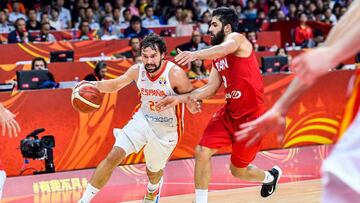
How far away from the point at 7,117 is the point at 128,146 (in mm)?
2190

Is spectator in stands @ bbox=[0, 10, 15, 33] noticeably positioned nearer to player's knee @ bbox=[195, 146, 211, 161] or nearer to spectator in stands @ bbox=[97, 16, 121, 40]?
spectator in stands @ bbox=[97, 16, 121, 40]

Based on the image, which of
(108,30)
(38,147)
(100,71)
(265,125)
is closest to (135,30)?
(108,30)

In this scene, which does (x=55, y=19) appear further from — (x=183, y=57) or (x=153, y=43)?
(x=183, y=57)

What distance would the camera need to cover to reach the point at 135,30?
1550 centimetres

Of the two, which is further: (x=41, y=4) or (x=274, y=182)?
(x=41, y=4)

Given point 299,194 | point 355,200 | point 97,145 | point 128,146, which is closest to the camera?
point 355,200

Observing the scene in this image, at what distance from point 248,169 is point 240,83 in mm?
964

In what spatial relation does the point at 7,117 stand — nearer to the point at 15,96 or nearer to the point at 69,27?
the point at 15,96

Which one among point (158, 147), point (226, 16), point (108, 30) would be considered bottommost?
point (108, 30)

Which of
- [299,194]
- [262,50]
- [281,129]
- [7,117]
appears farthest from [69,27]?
[281,129]

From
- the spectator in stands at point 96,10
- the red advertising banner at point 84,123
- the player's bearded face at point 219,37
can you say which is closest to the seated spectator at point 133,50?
the red advertising banner at point 84,123

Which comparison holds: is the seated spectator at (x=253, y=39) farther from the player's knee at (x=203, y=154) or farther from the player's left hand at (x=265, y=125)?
the player's left hand at (x=265, y=125)

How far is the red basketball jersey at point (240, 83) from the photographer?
747 cm

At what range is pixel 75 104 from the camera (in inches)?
306
